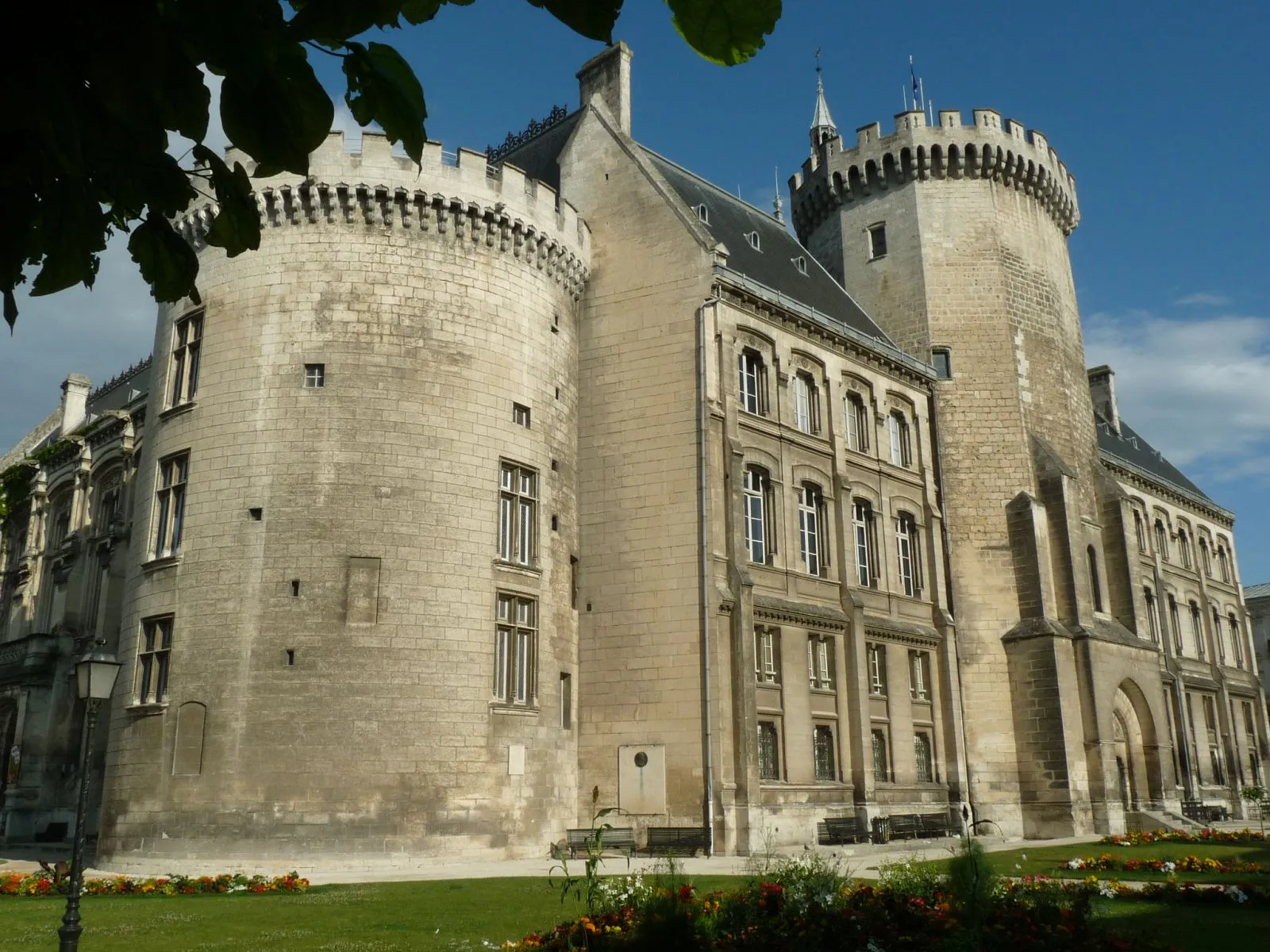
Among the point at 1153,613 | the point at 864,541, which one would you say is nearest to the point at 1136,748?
the point at 864,541

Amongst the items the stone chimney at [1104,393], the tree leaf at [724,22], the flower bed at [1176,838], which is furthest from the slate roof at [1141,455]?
the tree leaf at [724,22]

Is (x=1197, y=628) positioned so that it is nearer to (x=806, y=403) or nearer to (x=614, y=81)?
(x=806, y=403)

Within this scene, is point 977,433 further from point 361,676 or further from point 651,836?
point 361,676

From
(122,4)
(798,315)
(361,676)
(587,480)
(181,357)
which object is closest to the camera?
(122,4)

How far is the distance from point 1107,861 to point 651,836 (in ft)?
32.8

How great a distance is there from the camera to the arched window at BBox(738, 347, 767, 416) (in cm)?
3166

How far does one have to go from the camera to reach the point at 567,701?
2848 cm

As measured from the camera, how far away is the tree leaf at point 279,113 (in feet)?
8.99

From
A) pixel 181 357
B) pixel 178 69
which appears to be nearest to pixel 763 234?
pixel 181 357

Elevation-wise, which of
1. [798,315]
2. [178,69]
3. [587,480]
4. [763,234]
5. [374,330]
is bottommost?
[178,69]

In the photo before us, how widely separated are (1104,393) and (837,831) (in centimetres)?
3808

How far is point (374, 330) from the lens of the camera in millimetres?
26766

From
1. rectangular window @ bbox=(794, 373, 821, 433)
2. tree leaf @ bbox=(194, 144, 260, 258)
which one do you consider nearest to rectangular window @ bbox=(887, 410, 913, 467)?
rectangular window @ bbox=(794, 373, 821, 433)

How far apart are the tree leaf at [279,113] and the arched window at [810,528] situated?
97.0ft
